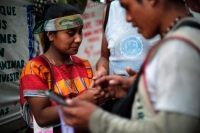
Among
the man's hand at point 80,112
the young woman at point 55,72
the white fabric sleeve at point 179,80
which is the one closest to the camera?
the white fabric sleeve at point 179,80

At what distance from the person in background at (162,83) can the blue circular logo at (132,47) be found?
3.03 feet

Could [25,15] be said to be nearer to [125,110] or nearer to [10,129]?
[10,129]

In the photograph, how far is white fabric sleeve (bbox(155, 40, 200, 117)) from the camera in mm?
1014

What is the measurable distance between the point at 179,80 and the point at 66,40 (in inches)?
58.4

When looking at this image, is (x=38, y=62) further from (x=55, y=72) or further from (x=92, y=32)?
(x=92, y=32)

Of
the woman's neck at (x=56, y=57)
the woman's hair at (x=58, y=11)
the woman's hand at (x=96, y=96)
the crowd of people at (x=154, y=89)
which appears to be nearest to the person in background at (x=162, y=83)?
the crowd of people at (x=154, y=89)

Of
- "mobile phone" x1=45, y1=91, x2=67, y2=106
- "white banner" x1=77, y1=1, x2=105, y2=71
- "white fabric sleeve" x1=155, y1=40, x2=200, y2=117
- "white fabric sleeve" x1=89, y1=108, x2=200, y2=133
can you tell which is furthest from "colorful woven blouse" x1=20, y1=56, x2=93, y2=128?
"white banner" x1=77, y1=1, x2=105, y2=71

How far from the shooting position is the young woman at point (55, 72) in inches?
78.7

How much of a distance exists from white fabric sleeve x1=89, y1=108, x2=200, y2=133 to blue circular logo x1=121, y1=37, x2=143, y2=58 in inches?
45.3

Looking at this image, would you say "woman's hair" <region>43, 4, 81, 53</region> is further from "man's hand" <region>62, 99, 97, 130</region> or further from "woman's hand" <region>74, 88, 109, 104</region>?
"man's hand" <region>62, 99, 97, 130</region>

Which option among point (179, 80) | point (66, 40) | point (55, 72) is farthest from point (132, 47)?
point (179, 80)

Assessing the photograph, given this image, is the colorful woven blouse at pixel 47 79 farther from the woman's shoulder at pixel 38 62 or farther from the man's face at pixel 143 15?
the man's face at pixel 143 15

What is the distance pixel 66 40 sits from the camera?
7.62ft

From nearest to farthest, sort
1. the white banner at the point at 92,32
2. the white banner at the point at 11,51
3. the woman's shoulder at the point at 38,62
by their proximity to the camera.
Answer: the woman's shoulder at the point at 38,62 < the white banner at the point at 11,51 < the white banner at the point at 92,32
